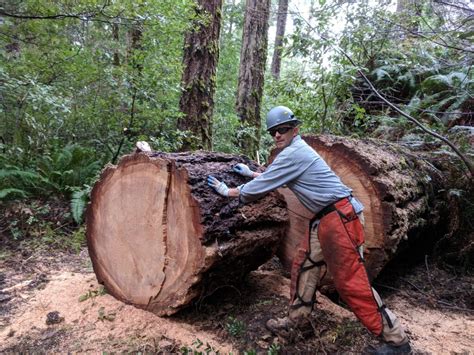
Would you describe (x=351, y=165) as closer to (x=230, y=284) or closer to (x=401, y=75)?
(x=230, y=284)

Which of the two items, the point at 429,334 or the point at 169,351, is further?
the point at 429,334

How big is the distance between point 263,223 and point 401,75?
6.05m

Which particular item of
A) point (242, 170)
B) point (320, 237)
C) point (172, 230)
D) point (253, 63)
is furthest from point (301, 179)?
point (253, 63)

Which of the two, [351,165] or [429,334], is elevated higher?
[351,165]

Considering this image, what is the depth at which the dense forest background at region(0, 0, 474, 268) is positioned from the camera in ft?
16.8

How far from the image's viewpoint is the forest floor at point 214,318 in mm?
Answer: 2992

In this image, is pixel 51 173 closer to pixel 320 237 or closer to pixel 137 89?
pixel 137 89

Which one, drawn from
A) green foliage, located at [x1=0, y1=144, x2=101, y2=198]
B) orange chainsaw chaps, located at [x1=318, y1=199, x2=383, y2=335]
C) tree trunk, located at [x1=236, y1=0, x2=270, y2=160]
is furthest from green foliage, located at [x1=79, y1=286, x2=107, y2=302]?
tree trunk, located at [x1=236, y1=0, x2=270, y2=160]

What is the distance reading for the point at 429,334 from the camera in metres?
3.37

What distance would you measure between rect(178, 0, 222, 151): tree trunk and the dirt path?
3.41 meters

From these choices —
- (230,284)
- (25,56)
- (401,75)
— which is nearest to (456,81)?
(401,75)

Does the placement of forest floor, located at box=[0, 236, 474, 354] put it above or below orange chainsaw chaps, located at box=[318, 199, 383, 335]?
below

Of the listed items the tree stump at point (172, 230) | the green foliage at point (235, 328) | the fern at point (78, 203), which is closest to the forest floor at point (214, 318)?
the green foliage at point (235, 328)

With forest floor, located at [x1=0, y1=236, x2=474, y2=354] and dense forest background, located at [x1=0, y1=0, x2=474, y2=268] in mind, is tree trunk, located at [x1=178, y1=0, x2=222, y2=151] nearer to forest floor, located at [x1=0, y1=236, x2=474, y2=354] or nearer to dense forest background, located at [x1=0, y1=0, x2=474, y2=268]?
dense forest background, located at [x1=0, y1=0, x2=474, y2=268]
